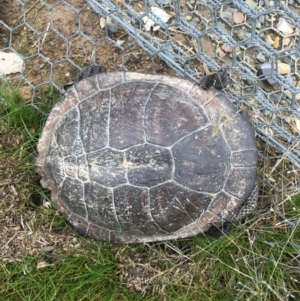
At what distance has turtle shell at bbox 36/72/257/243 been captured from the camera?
1.33 meters

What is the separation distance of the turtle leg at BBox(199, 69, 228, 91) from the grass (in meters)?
0.40

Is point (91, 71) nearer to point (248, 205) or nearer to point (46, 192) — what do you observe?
point (46, 192)

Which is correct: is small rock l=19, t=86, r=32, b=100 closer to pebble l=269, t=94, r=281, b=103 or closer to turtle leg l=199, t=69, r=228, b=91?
turtle leg l=199, t=69, r=228, b=91

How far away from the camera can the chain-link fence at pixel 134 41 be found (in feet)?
5.55

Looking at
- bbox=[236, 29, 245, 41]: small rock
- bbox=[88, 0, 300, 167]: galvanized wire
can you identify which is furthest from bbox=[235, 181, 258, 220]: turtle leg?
bbox=[236, 29, 245, 41]: small rock

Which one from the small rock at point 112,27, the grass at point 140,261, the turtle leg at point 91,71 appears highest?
the small rock at point 112,27

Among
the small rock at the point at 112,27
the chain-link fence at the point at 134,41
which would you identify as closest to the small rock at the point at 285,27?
the chain-link fence at the point at 134,41

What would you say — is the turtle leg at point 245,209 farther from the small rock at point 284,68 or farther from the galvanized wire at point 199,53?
the small rock at point 284,68

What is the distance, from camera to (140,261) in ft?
5.26

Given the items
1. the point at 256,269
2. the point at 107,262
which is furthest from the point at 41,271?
the point at 256,269

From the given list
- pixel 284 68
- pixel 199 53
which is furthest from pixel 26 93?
pixel 284 68

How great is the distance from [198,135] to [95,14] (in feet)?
2.14

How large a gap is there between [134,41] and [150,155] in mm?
546

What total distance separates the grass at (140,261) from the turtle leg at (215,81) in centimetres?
40
